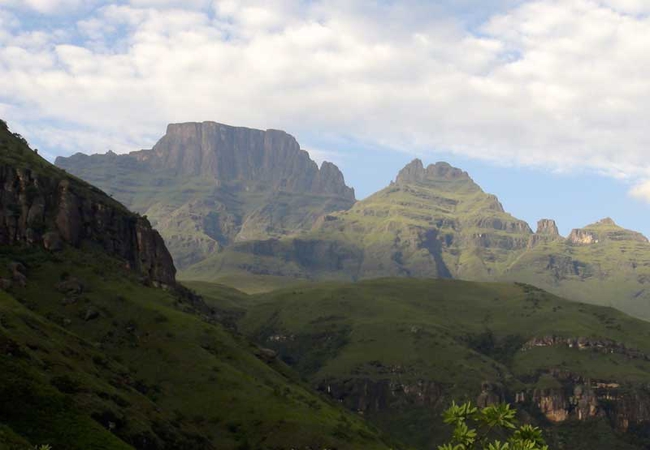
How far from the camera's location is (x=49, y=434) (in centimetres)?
12706

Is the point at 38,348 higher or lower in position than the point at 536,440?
lower

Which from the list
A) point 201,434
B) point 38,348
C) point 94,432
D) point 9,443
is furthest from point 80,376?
point 9,443

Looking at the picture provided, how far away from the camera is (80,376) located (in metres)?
162

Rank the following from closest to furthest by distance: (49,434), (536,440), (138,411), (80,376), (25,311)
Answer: (536,440)
(49,434)
(80,376)
(138,411)
(25,311)

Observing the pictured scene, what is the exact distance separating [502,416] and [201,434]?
164 meters

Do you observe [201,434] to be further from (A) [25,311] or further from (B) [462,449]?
(B) [462,449]

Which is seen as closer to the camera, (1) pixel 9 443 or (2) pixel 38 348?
(1) pixel 9 443

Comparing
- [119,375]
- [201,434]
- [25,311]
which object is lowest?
[201,434]

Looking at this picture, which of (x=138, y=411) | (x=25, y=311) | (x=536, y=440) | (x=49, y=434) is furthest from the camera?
(x=25, y=311)

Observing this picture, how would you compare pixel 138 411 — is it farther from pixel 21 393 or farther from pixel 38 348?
pixel 21 393

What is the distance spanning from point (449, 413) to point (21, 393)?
10616 centimetres

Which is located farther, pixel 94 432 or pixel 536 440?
pixel 94 432

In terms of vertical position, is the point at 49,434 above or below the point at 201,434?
above

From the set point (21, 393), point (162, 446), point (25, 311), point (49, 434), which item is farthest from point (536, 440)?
point (25, 311)
